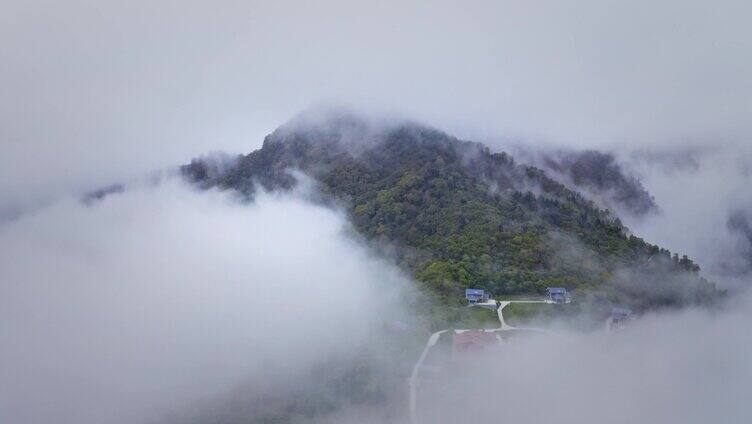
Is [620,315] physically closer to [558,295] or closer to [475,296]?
[558,295]

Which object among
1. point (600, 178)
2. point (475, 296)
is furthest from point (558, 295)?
point (600, 178)

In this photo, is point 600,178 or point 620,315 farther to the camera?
point 600,178

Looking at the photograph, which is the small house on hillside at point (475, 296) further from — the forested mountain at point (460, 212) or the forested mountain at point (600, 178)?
the forested mountain at point (600, 178)

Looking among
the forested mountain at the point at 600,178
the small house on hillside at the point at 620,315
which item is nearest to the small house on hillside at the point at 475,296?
the small house on hillside at the point at 620,315

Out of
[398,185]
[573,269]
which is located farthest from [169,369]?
[573,269]

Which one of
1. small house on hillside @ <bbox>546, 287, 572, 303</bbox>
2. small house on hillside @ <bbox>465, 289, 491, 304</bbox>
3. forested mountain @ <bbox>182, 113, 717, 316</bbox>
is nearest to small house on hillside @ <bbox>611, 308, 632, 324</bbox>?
forested mountain @ <bbox>182, 113, 717, 316</bbox>

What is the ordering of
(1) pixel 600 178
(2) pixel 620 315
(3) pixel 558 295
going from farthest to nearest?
(1) pixel 600 178 < (3) pixel 558 295 < (2) pixel 620 315
